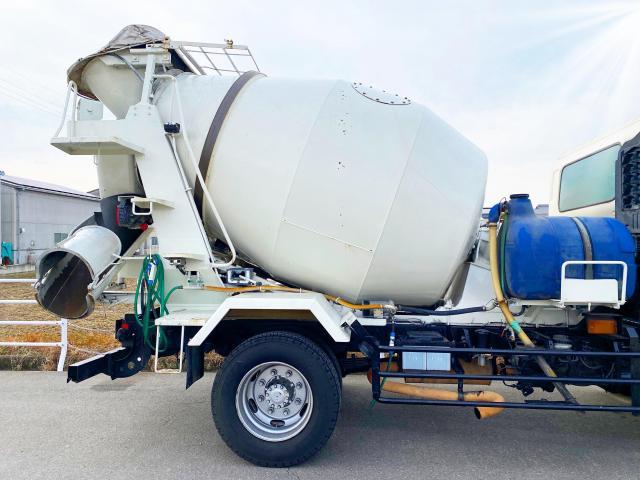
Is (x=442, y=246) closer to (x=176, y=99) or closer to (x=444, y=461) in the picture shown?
(x=444, y=461)

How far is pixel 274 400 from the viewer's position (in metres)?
3.54

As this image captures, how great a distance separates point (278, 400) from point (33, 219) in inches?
956

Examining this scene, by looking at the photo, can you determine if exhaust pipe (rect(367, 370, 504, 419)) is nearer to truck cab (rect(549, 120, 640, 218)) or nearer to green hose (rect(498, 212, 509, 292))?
green hose (rect(498, 212, 509, 292))

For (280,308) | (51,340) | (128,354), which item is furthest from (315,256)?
(51,340)

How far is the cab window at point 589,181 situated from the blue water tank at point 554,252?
0.84 m

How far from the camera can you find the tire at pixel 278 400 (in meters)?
3.39

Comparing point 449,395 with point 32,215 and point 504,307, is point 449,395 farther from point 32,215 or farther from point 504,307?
point 32,215

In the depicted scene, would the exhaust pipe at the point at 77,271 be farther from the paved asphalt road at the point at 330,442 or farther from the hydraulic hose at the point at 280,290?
the paved asphalt road at the point at 330,442

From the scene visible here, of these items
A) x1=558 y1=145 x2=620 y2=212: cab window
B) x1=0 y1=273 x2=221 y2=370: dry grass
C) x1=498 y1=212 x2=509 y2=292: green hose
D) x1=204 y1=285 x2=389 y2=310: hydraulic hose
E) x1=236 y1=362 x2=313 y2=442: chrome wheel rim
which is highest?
x1=558 y1=145 x2=620 y2=212: cab window

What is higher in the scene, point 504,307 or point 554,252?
point 554,252

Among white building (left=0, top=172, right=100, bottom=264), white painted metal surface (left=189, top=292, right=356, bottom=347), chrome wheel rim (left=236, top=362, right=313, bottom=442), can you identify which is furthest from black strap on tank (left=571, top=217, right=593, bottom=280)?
white building (left=0, top=172, right=100, bottom=264)

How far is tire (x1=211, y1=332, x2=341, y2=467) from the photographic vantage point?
3.39 meters

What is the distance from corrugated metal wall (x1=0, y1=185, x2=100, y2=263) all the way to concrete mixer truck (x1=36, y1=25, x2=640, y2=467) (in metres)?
19.7

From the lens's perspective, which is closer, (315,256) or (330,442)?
(315,256)
